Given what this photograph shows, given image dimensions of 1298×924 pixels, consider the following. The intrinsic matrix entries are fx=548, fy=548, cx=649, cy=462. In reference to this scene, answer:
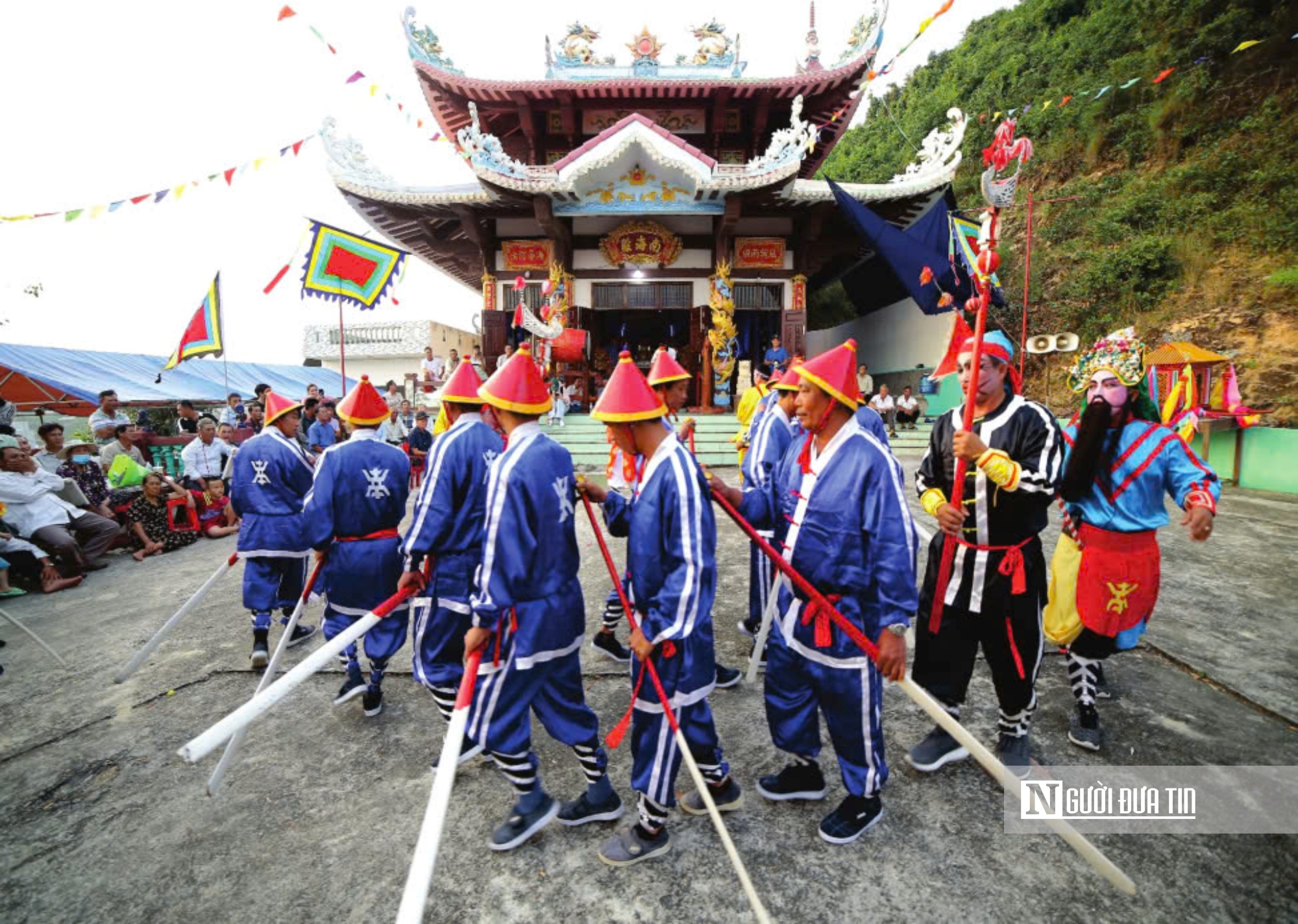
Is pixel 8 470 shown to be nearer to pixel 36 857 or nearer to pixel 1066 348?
pixel 36 857

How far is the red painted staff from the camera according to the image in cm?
240

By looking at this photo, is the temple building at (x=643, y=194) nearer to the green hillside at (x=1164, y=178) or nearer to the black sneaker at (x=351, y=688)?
the green hillside at (x=1164, y=178)

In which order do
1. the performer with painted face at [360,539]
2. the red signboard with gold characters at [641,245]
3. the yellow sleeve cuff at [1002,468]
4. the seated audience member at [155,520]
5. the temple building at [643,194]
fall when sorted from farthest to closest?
the red signboard with gold characters at [641,245], the temple building at [643,194], the seated audience member at [155,520], the performer with painted face at [360,539], the yellow sleeve cuff at [1002,468]

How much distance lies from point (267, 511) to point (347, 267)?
13.5 ft

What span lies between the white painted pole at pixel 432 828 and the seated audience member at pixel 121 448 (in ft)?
27.4

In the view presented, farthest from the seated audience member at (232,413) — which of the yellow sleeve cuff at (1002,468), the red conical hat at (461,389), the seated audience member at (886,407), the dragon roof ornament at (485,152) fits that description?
the seated audience member at (886,407)

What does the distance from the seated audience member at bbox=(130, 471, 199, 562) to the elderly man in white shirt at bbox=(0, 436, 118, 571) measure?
0.62 metres

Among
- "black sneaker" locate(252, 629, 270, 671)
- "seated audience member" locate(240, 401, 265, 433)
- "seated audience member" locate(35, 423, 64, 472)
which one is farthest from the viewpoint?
"seated audience member" locate(240, 401, 265, 433)

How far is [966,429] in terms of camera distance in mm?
2482

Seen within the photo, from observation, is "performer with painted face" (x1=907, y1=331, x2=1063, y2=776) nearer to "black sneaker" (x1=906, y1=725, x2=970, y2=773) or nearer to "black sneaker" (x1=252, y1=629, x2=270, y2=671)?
"black sneaker" (x1=906, y1=725, x2=970, y2=773)

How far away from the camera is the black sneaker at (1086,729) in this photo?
269 cm

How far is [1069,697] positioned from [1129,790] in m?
0.84

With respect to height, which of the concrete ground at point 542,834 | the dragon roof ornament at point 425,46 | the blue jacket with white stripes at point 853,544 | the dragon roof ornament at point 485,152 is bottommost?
the concrete ground at point 542,834

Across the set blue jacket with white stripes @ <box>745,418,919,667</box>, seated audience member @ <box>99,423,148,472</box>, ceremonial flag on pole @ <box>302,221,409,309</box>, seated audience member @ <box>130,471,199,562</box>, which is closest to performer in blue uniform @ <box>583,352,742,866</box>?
blue jacket with white stripes @ <box>745,418,919,667</box>
